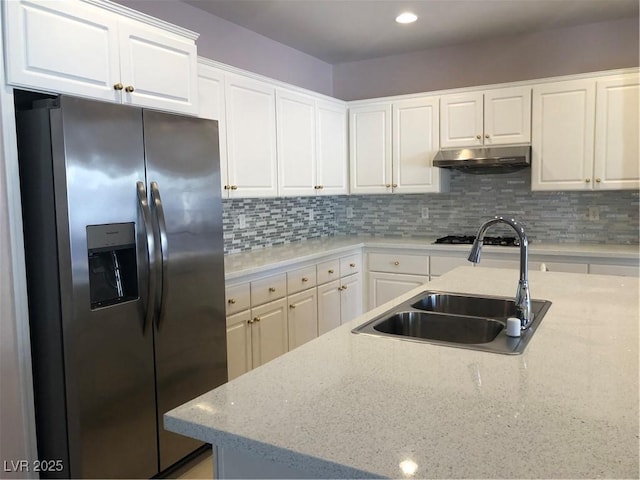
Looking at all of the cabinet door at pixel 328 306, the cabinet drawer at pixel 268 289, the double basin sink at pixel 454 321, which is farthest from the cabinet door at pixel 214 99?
the double basin sink at pixel 454 321

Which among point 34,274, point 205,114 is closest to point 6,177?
point 34,274

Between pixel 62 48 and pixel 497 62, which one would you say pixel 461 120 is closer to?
pixel 497 62

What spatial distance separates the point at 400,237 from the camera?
4730 mm

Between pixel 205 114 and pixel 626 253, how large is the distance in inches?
113

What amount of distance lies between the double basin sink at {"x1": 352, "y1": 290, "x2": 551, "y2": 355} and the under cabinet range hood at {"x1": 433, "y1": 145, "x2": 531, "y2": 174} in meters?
2.07

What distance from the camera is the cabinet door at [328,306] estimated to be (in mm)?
3783

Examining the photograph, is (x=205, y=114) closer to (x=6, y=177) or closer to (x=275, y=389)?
(x=6, y=177)

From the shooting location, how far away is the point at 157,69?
2430mm

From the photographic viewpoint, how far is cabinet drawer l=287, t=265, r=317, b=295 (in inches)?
134

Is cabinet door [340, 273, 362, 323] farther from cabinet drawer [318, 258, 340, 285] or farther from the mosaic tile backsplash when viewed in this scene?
the mosaic tile backsplash

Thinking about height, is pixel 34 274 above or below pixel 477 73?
below

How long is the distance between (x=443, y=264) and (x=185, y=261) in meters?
2.25

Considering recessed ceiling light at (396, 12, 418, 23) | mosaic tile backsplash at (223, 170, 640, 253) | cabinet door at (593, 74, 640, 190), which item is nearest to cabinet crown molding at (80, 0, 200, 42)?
mosaic tile backsplash at (223, 170, 640, 253)

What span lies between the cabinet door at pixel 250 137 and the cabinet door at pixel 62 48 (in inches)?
41.0
